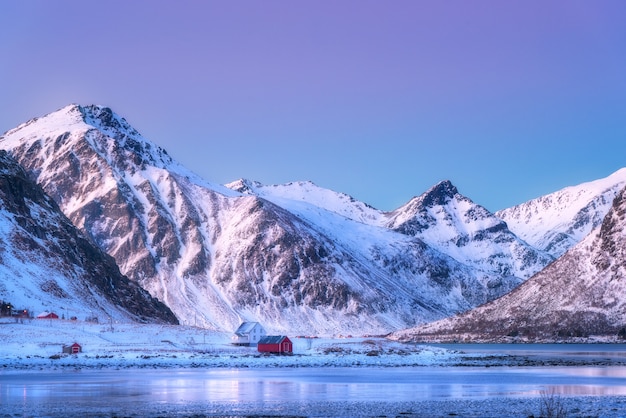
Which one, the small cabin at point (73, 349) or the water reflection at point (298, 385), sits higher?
the small cabin at point (73, 349)

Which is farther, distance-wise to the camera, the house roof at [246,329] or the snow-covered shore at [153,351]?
the house roof at [246,329]

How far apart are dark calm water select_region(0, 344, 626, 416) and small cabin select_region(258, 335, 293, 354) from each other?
47354 mm

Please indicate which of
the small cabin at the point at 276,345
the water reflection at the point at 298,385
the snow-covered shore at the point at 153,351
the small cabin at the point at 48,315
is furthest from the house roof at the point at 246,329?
the water reflection at the point at 298,385

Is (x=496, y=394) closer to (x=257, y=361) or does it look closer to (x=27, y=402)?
(x=27, y=402)

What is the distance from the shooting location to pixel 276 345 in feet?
506

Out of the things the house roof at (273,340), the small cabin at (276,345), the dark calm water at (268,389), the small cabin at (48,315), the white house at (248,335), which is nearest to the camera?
the dark calm water at (268,389)

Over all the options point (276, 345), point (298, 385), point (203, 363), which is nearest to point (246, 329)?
point (276, 345)

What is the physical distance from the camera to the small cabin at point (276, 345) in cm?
15362

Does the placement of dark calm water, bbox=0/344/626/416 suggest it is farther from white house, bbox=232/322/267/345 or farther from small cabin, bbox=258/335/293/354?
white house, bbox=232/322/267/345

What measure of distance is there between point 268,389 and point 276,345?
78476 millimetres

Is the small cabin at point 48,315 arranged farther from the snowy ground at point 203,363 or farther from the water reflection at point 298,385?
the water reflection at point 298,385

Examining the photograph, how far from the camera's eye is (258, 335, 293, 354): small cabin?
154 meters

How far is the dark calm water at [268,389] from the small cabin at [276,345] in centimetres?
4735

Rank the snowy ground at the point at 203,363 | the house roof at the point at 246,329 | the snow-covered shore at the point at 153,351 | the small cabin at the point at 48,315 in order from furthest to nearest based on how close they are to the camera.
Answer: the house roof at the point at 246,329
the small cabin at the point at 48,315
the snow-covered shore at the point at 153,351
the snowy ground at the point at 203,363
